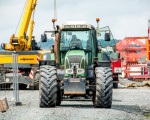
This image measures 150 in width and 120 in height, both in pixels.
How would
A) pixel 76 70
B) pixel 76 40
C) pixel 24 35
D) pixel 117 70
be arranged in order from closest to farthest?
pixel 76 70, pixel 76 40, pixel 117 70, pixel 24 35

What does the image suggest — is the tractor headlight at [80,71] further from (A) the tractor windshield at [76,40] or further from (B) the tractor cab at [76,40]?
(A) the tractor windshield at [76,40]

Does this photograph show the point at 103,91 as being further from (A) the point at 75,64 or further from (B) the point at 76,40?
(B) the point at 76,40

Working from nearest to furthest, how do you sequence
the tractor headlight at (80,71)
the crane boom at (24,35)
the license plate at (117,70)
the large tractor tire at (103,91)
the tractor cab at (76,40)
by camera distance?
the large tractor tire at (103,91)
the tractor headlight at (80,71)
the tractor cab at (76,40)
the license plate at (117,70)
the crane boom at (24,35)

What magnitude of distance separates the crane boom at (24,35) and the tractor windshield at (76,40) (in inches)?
494

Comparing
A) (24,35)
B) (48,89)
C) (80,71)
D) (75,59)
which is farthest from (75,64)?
(24,35)

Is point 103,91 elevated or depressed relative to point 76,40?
depressed

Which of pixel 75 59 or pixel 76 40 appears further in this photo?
pixel 76 40

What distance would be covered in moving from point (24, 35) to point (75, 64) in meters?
15.7

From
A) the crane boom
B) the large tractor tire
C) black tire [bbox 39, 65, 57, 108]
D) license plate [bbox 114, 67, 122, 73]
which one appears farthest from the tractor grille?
the crane boom

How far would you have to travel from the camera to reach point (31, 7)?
30.8 m

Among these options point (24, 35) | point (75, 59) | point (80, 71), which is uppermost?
point (24, 35)

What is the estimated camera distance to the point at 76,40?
13.6 meters

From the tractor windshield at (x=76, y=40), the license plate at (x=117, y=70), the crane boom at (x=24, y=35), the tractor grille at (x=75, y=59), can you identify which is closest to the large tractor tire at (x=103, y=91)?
the tractor grille at (x=75, y=59)

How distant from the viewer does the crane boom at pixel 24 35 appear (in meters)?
26.1
